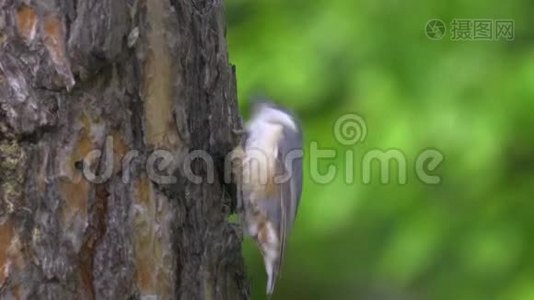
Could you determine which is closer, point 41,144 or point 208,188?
point 41,144

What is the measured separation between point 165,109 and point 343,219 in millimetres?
806

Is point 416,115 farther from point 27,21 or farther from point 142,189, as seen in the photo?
point 27,21

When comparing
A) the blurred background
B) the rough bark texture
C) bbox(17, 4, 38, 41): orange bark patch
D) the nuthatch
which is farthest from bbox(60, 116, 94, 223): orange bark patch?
the blurred background

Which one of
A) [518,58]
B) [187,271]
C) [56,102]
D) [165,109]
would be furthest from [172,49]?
[518,58]

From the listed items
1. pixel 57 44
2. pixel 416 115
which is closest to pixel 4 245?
pixel 57 44

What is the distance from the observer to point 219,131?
177cm

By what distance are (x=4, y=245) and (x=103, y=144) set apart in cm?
18

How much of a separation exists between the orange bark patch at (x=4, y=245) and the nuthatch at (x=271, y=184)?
0.49 m

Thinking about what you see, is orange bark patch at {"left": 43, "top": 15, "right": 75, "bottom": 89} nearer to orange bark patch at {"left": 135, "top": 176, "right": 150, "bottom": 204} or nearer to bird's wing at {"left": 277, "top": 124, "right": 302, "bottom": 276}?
orange bark patch at {"left": 135, "top": 176, "right": 150, "bottom": 204}

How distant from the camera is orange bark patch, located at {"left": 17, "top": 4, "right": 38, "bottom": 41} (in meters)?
1.53

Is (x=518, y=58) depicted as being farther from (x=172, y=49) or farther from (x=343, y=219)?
(x=172, y=49)

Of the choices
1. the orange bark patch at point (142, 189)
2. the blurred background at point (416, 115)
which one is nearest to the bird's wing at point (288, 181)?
the blurred background at point (416, 115)

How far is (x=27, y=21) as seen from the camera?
1.53m

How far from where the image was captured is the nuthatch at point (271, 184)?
194cm
